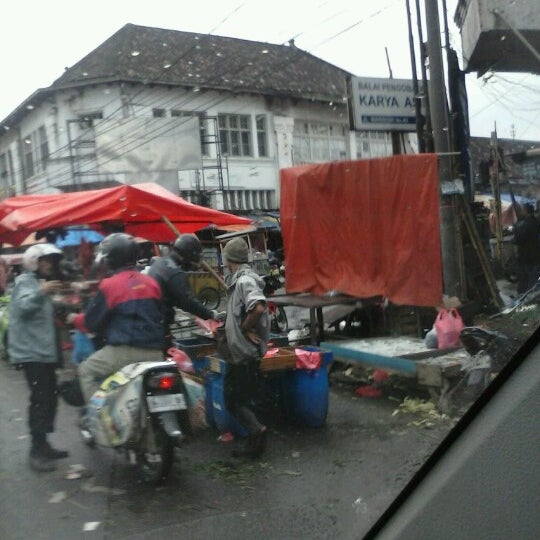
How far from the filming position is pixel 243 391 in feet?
12.5

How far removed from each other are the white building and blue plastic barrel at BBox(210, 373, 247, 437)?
103cm

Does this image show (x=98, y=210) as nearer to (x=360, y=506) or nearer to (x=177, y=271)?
(x=177, y=271)

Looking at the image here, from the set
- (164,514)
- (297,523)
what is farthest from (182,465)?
(297,523)

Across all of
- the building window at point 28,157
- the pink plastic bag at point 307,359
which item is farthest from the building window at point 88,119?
the pink plastic bag at point 307,359

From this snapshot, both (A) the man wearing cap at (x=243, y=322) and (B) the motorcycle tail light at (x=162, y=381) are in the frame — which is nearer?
(B) the motorcycle tail light at (x=162, y=381)

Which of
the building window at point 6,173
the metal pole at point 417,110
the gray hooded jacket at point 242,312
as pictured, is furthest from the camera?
the gray hooded jacket at point 242,312

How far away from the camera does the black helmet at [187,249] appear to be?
361cm

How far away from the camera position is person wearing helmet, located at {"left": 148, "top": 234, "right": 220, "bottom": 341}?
3.59 meters

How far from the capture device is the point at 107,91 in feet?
10.1

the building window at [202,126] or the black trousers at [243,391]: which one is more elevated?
the building window at [202,126]

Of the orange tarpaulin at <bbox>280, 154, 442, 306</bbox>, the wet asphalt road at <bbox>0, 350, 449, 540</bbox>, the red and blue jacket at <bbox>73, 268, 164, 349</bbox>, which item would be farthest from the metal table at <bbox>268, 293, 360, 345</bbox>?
the red and blue jacket at <bbox>73, 268, 164, 349</bbox>

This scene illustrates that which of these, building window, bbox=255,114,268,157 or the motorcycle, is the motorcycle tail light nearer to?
the motorcycle

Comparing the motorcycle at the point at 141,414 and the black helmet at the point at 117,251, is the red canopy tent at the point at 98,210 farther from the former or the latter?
the motorcycle at the point at 141,414

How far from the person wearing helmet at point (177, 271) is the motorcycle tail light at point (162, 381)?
0.34 m
